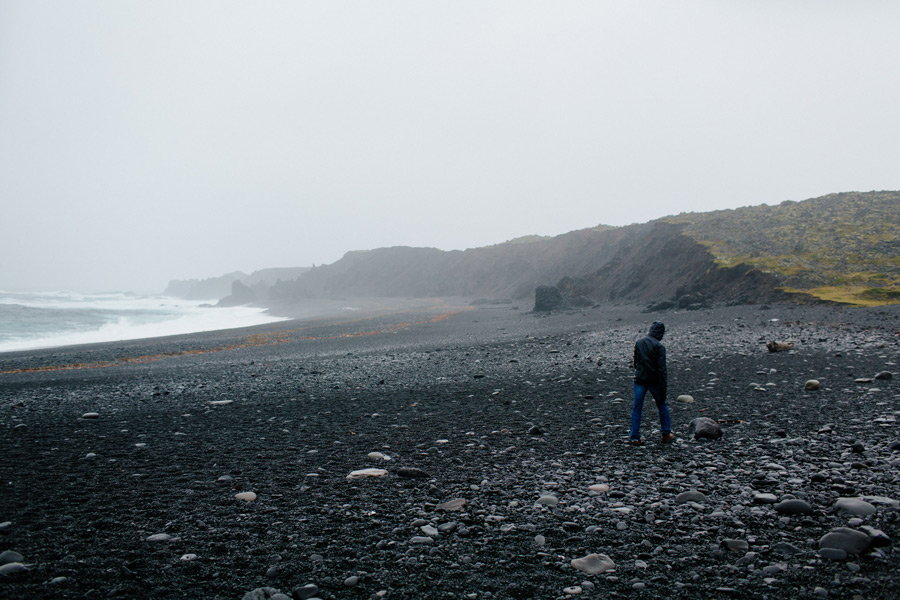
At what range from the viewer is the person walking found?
7.32m

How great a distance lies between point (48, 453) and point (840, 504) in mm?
11060

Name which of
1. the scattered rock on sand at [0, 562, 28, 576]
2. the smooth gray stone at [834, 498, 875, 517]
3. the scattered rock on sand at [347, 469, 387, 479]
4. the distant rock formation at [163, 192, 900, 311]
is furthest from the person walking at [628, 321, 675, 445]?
the distant rock formation at [163, 192, 900, 311]

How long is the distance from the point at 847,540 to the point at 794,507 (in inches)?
30.0

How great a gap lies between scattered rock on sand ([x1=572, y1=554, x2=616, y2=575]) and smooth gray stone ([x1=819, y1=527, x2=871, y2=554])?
1776 millimetres

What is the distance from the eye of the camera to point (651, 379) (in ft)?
25.1

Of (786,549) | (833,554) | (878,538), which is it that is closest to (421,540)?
(786,549)

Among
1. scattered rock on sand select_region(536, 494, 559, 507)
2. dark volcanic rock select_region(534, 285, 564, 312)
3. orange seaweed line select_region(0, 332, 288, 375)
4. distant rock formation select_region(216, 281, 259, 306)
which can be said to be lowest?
scattered rock on sand select_region(536, 494, 559, 507)

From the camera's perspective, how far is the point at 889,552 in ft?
12.4

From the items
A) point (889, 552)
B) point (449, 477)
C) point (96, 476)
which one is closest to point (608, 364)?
point (449, 477)

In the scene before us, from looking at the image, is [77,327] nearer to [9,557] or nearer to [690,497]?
[9,557]

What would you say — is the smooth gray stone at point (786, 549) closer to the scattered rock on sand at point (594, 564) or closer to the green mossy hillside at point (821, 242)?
the scattered rock on sand at point (594, 564)

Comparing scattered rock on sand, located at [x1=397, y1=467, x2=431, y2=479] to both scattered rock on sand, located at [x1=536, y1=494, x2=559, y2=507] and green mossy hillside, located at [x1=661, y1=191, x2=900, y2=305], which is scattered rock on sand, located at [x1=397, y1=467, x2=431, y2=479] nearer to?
scattered rock on sand, located at [x1=536, y1=494, x2=559, y2=507]

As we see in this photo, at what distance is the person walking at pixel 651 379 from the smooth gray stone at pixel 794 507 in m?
2.49

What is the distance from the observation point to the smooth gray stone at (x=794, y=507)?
15.2 ft
